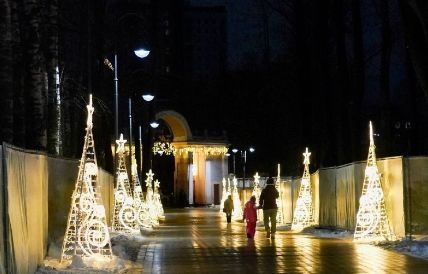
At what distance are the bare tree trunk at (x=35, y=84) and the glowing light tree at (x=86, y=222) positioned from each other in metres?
2.83

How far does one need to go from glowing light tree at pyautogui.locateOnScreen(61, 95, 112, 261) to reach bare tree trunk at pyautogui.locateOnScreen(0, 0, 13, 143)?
183 cm

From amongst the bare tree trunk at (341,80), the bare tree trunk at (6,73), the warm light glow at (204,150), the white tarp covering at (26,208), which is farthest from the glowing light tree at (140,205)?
the warm light glow at (204,150)

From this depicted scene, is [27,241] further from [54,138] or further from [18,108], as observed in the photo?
[54,138]

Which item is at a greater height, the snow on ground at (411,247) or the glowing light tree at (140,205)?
the glowing light tree at (140,205)

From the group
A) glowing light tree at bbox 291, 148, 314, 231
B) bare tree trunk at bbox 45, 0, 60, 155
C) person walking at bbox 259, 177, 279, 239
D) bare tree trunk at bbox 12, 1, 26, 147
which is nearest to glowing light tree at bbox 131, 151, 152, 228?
glowing light tree at bbox 291, 148, 314, 231

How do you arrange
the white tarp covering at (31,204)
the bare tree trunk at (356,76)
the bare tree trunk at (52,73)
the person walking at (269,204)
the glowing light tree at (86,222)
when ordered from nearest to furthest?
the white tarp covering at (31,204) → the glowing light tree at (86,222) → the bare tree trunk at (52,73) → the person walking at (269,204) → the bare tree trunk at (356,76)

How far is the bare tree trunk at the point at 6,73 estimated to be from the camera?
17375 millimetres

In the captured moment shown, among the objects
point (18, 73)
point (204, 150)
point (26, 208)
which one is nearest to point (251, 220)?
point (18, 73)

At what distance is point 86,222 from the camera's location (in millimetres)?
16438

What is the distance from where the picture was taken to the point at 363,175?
2448 centimetres

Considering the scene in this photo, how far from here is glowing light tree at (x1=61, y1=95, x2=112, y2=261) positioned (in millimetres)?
16172

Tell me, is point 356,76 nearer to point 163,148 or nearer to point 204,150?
point 163,148

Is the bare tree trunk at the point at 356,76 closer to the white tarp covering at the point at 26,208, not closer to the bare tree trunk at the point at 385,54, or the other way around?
the bare tree trunk at the point at 385,54

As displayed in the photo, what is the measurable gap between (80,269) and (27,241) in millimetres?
2618
